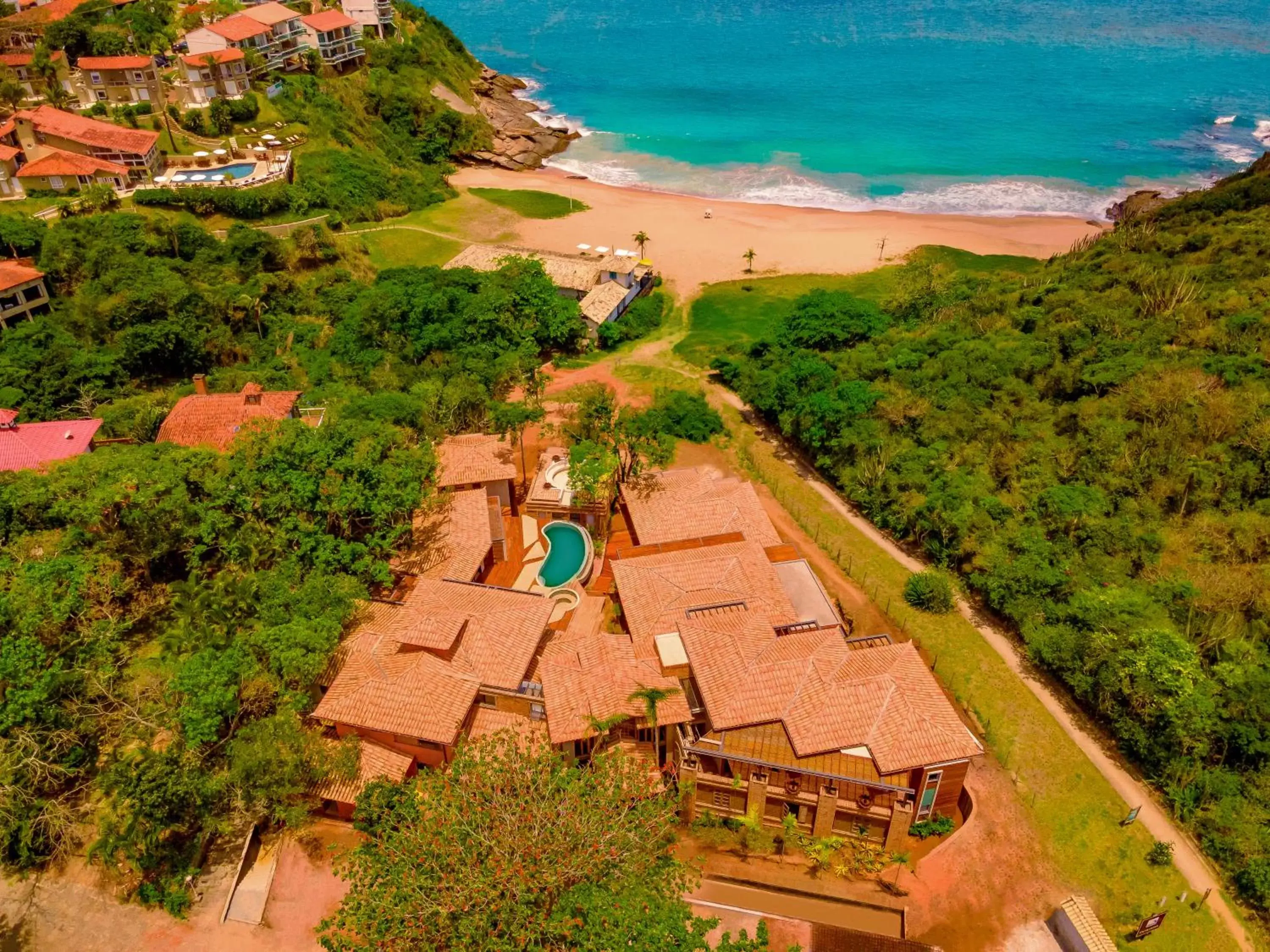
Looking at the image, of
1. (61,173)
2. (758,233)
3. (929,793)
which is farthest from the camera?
(758,233)

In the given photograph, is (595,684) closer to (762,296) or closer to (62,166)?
(762,296)

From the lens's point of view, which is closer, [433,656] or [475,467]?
[433,656]

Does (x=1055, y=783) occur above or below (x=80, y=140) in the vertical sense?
below

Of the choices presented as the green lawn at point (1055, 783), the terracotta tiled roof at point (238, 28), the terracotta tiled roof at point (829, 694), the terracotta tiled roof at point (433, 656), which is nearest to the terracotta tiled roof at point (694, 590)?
the terracotta tiled roof at point (829, 694)

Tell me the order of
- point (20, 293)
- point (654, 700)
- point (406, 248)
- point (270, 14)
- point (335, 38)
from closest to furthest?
point (654, 700), point (20, 293), point (406, 248), point (270, 14), point (335, 38)

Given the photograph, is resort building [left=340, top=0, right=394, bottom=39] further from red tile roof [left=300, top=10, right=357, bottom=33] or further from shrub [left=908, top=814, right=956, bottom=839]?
shrub [left=908, top=814, right=956, bottom=839]

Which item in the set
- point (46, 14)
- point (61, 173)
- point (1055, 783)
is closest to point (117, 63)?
point (46, 14)

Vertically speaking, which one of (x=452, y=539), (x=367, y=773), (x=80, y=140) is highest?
(x=80, y=140)

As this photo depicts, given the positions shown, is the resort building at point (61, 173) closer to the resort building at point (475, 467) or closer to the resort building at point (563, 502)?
the resort building at point (475, 467)

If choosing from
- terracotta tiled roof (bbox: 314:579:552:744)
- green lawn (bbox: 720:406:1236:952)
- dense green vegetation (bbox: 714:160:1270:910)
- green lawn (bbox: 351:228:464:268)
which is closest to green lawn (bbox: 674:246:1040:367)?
dense green vegetation (bbox: 714:160:1270:910)
